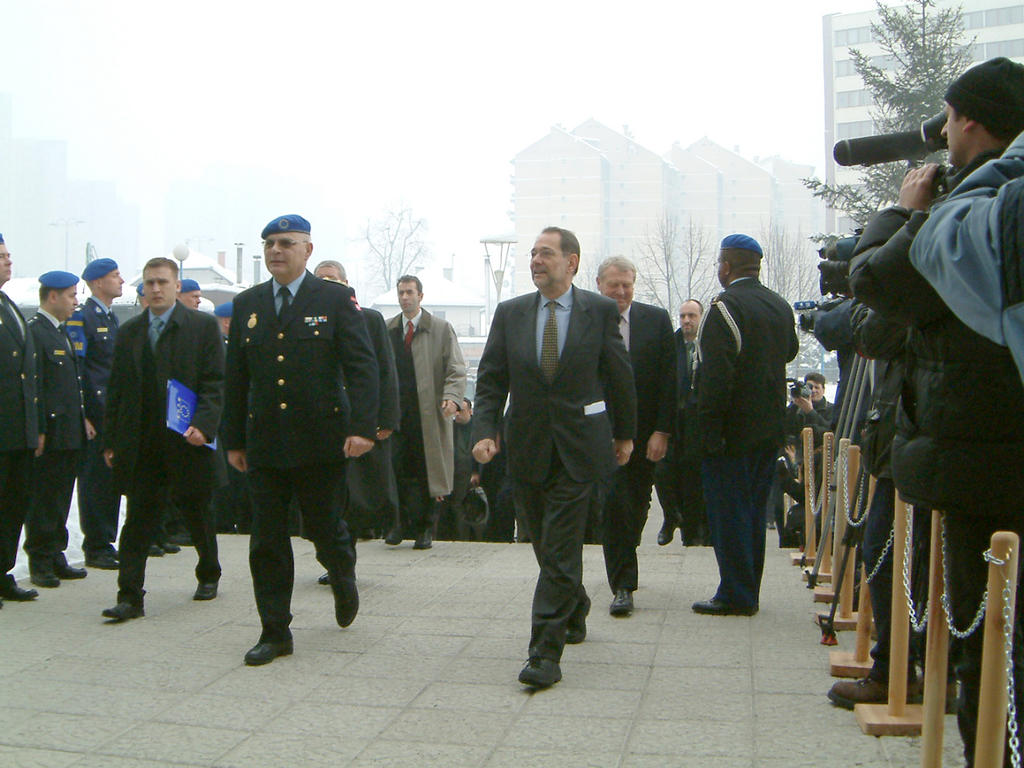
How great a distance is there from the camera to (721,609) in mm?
7152

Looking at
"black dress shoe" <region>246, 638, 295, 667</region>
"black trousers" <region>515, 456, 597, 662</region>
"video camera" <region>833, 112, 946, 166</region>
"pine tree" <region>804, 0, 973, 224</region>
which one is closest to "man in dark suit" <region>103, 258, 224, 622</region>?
"black dress shoe" <region>246, 638, 295, 667</region>

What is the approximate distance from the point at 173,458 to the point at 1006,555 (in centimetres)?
546

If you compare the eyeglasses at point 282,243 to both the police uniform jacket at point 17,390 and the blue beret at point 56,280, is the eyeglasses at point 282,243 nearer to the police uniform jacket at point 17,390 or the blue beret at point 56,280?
the police uniform jacket at point 17,390

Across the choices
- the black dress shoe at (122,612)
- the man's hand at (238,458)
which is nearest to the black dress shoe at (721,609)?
the man's hand at (238,458)

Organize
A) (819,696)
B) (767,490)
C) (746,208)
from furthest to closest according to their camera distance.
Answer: (746,208)
(767,490)
(819,696)

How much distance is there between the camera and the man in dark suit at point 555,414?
5.58 metres

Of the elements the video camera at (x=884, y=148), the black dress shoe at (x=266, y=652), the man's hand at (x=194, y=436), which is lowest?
the black dress shoe at (x=266, y=652)

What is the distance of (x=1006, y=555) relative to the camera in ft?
9.89

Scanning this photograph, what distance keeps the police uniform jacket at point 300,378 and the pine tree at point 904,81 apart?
25.4 m

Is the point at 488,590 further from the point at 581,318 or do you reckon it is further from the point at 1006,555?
the point at 1006,555

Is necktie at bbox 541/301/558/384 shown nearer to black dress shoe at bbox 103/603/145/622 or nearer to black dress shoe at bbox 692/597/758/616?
black dress shoe at bbox 692/597/758/616

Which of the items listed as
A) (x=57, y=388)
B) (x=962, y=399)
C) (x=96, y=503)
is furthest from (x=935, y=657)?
(x=96, y=503)

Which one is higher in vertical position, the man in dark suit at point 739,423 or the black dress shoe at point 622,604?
the man in dark suit at point 739,423

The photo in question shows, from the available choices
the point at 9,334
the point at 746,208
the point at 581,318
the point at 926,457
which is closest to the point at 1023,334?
the point at 926,457
